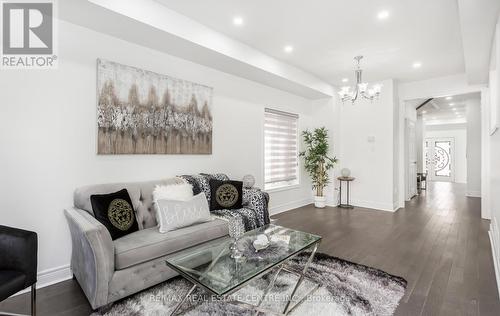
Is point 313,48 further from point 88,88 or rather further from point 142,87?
point 88,88

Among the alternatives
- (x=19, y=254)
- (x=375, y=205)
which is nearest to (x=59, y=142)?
(x=19, y=254)

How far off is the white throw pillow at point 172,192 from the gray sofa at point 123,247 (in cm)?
13

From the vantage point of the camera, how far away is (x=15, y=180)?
224 cm

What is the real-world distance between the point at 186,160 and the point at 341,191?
3.99 m

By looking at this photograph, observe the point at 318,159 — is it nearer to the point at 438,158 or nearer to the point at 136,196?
the point at 136,196

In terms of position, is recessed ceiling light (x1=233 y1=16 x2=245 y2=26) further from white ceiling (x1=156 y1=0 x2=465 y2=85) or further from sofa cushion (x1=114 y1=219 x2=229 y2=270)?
sofa cushion (x1=114 y1=219 x2=229 y2=270)

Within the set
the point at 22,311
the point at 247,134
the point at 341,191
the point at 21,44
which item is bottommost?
the point at 22,311

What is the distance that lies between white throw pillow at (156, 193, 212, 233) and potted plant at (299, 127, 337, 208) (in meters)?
3.41

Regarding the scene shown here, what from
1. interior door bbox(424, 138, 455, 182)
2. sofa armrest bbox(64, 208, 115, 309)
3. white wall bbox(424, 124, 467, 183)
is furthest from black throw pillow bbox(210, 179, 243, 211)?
white wall bbox(424, 124, 467, 183)

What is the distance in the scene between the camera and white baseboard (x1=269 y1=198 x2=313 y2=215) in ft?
16.4

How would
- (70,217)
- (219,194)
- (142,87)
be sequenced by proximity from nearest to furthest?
(70,217)
(142,87)
(219,194)

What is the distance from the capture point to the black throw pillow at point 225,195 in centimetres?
325

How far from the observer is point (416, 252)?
10.2 feet

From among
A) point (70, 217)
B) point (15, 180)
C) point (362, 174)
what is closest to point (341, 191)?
point (362, 174)
